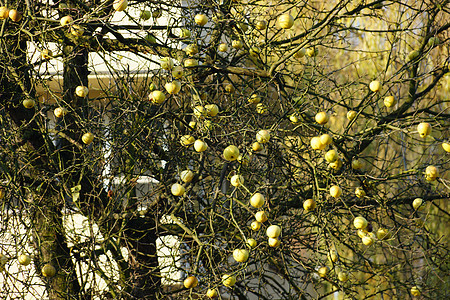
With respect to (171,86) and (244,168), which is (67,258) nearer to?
(244,168)

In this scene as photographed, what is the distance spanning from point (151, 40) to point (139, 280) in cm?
173

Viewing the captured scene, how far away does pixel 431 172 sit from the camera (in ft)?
8.93

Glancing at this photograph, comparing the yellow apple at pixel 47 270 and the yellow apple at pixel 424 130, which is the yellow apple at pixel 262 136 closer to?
the yellow apple at pixel 424 130

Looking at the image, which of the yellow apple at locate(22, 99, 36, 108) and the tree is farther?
the yellow apple at locate(22, 99, 36, 108)

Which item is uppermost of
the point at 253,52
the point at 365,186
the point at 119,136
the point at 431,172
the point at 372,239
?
the point at 253,52

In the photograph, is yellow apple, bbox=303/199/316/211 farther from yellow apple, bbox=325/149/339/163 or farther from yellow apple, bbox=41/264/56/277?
yellow apple, bbox=41/264/56/277

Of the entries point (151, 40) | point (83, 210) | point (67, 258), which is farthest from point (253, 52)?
point (67, 258)

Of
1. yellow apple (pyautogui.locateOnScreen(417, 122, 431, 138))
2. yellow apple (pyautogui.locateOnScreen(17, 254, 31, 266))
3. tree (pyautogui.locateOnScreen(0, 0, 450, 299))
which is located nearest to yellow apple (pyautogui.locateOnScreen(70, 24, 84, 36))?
tree (pyautogui.locateOnScreen(0, 0, 450, 299))

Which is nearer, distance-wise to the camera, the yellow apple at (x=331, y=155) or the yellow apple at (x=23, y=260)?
the yellow apple at (x=331, y=155)

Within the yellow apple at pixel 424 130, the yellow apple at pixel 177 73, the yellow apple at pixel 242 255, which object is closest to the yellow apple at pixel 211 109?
the yellow apple at pixel 177 73

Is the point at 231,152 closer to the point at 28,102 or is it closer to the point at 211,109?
the point at 211,109

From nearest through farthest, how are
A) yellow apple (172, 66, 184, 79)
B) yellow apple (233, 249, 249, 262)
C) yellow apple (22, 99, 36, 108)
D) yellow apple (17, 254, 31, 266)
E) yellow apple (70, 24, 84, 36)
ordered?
yellow apple (233, 249, 249, 262)
yellow apple (172, 66, 184, 79)
yellow apple (70, 24, 84, 36)
yellow apple (17, 254, 31, 266)
yellow apple (22, 99, 36, 108)

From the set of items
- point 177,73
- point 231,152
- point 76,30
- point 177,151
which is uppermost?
point 76,30

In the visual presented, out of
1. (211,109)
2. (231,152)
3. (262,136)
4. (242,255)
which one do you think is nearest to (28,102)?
(211,109)
